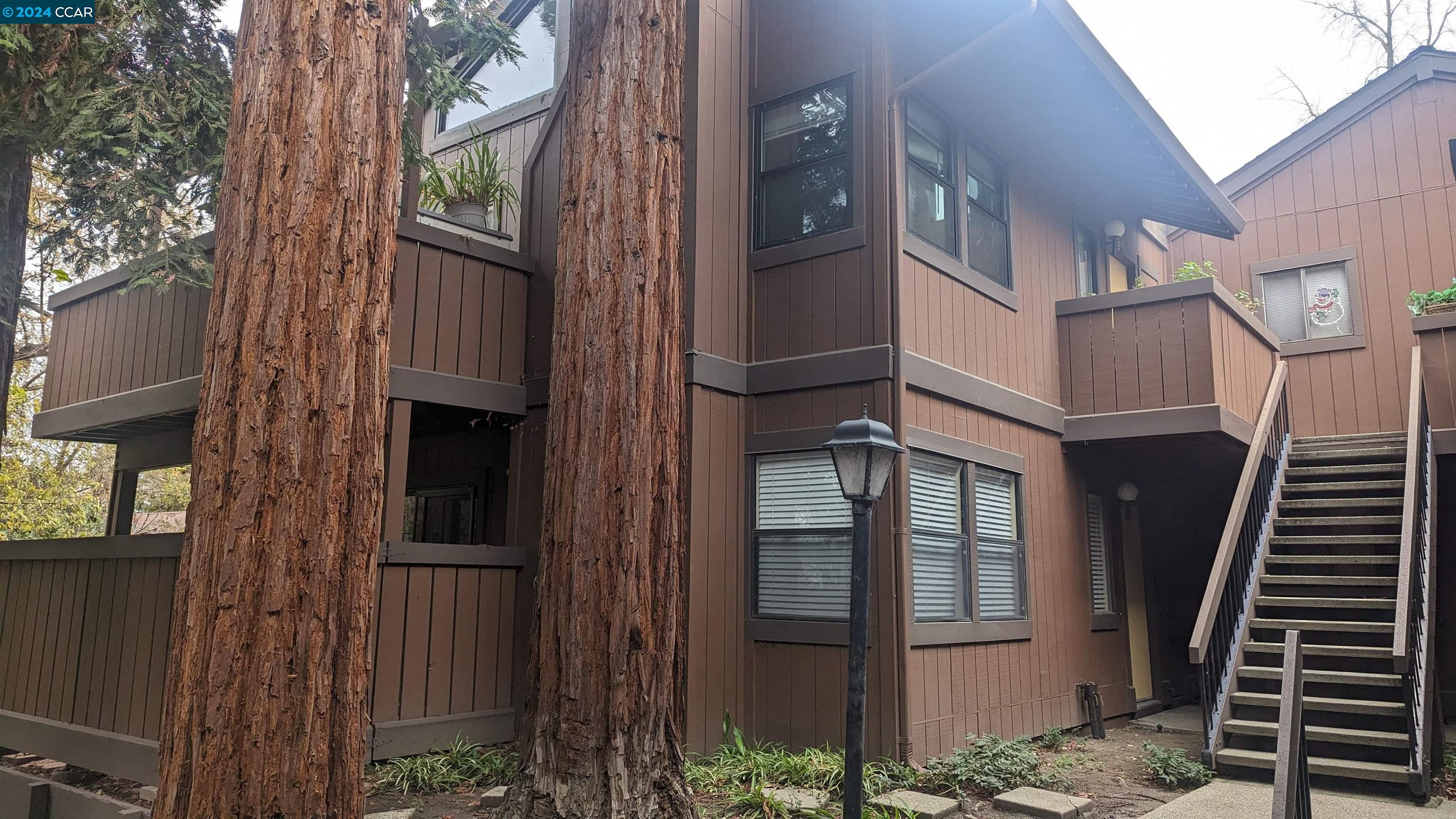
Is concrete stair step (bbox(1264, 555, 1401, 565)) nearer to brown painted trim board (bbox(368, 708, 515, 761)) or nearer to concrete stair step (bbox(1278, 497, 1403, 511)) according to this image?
concrete stair step (bbox(1278, 497, 1403, 511))

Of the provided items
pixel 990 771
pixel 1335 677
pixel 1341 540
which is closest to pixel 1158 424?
pixel 1341 540

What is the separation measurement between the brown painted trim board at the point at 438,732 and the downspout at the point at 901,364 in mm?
2766

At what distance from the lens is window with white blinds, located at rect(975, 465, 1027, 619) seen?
7836 millimetres

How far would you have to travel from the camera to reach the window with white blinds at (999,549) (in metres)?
7.84

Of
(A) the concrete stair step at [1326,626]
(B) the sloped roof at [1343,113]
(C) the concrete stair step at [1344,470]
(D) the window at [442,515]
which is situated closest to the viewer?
(A) the concrete stair step at [1326,626]

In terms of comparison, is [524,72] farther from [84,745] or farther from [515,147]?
[84,745]

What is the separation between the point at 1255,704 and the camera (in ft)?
23.0

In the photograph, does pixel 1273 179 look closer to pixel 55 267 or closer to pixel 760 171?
pixel 760 171

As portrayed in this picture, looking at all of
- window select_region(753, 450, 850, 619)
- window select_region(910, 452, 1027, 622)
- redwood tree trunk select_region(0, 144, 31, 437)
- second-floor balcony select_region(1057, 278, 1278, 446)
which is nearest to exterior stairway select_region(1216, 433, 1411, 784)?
second-floor balcony select_region(1057, 278, 1278, 446)

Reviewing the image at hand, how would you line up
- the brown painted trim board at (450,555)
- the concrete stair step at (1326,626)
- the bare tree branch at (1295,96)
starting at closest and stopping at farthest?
the brown painted trim board at (450,555) → the concrete stair step at (1326,626) → the bare tree branch at (1295,96)

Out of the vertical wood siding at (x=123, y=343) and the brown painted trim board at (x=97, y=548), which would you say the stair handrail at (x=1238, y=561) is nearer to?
the brown painted trim board at (x=97, y=548)

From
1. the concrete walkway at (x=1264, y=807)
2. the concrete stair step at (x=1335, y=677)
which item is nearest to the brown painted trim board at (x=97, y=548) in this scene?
the concrete walkway at (x=1264, y=807)

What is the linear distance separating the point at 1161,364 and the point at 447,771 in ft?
21.7

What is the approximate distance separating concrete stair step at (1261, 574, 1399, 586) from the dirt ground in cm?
151
